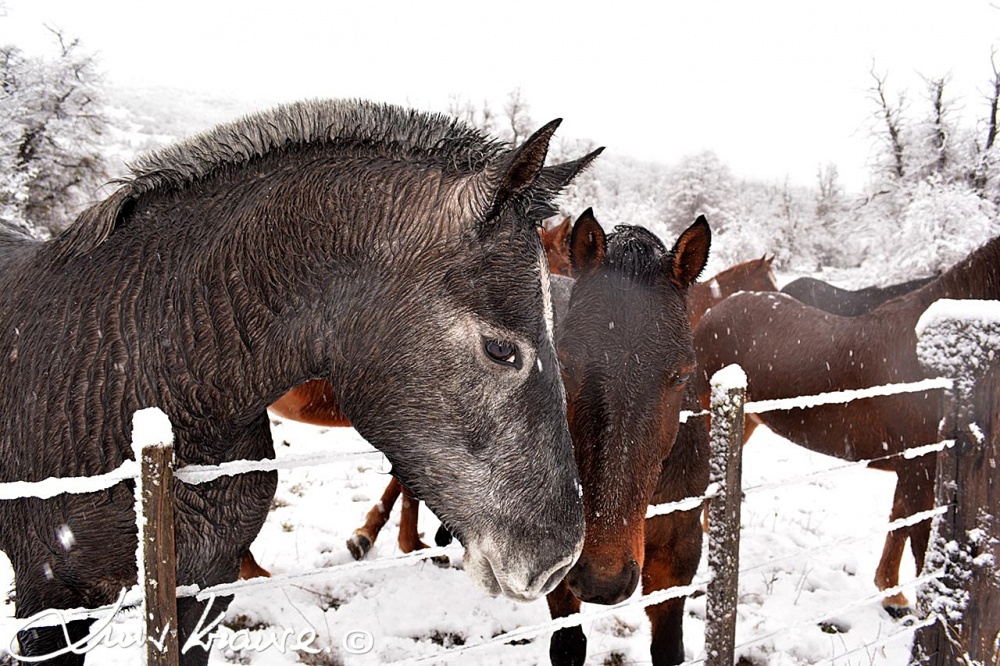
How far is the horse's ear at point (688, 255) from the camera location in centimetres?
276

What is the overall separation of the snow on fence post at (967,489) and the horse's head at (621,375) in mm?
1253

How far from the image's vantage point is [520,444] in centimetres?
165

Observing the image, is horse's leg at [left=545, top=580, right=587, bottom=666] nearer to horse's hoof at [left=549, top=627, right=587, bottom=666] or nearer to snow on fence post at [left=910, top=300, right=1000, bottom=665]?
horse's hoof at [left=549, top=627, right=587, bottom=666]

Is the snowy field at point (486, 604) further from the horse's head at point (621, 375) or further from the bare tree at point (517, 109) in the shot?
the bare tree at point (517, 109)

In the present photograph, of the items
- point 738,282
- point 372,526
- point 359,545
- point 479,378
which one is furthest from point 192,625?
point 738,282

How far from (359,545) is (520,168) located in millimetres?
4192

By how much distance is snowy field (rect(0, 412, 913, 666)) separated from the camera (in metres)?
3.51

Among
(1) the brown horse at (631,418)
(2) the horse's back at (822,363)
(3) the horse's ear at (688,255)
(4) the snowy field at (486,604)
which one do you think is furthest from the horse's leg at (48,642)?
(2) the horse's back at (822,363)

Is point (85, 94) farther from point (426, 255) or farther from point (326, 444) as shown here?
point (426, 255)

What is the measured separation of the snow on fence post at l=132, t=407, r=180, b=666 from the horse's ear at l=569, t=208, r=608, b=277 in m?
2.02

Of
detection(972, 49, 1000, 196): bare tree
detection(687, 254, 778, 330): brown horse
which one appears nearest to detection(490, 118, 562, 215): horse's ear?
detection(687, 254, 778, 330): brown horse

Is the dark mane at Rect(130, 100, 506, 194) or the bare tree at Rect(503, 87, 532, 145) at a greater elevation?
the bare tree at Rect(503, 87, 532, 145)

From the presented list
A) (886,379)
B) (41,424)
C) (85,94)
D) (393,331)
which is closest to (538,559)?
(393,331)

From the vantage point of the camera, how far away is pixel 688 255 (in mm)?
2803
